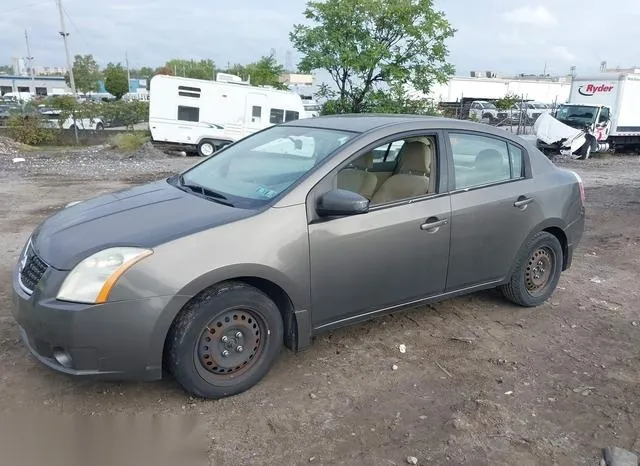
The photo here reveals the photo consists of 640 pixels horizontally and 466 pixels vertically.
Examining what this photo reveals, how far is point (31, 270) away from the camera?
3.14 meters

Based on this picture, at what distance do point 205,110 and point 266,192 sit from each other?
54.8 feet

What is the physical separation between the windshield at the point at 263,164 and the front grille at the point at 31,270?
1114 millimetres

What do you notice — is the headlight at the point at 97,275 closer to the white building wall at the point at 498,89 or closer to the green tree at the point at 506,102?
the green tree at the point at 506,102

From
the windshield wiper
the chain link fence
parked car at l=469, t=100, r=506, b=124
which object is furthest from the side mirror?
parked car at l=469, t=100, r=506, b=124

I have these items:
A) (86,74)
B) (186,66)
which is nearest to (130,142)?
(86,74)

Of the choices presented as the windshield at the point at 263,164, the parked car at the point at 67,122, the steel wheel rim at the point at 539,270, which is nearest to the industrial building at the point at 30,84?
the parked car at the point at 67,122

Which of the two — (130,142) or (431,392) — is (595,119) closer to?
(130,142)

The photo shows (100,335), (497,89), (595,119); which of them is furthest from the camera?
(497,89)

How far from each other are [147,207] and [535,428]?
2.66 meters

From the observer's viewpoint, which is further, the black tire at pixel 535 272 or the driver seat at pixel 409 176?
the black tire at pixel 535 272

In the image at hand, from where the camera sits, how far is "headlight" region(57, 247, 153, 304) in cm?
286

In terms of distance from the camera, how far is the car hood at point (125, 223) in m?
3.01

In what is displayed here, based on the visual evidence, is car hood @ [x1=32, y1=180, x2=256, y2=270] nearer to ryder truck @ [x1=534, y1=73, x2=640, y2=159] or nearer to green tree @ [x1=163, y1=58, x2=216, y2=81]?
ryder truck @ [x1=534, y1=73, x2=640, y2=159]

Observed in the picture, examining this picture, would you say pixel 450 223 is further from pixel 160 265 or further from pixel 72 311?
pixel 72 311
